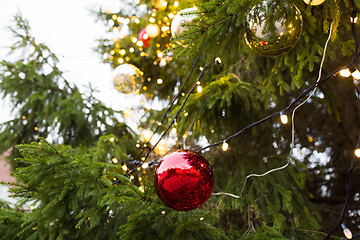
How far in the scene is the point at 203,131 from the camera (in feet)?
8.96

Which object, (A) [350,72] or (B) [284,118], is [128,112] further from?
(A) [350,72]

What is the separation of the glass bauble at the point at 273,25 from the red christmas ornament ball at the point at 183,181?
0.64m

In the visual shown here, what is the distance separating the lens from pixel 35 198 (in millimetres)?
1566

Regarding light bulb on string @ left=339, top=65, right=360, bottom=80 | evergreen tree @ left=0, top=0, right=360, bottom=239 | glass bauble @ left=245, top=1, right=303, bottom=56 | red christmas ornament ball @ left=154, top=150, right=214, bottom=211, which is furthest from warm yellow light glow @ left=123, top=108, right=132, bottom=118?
light bulb on string @ left=339, top=65, right=360, bottom=80

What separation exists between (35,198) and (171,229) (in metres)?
0.79

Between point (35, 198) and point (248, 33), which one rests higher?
point (248, 33)

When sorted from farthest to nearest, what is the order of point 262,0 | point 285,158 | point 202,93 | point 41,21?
1. point 41,21
2. point 285,158
3. point 202,93
4. point 262,0

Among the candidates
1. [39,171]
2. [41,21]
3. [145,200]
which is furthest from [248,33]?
[41,21]

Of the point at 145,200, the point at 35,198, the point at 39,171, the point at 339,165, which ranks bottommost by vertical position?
the point at 339,165

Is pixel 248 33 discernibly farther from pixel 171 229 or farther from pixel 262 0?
pixel 171 229

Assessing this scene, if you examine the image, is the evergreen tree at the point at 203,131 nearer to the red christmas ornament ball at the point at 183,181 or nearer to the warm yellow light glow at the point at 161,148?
the warm yellow light glow at the point at 161,148

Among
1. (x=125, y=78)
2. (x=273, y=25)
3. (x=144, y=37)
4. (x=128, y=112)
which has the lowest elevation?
(x=273, y=25)

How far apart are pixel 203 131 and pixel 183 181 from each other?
1.50m

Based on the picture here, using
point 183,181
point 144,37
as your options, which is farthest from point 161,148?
point 183,181
